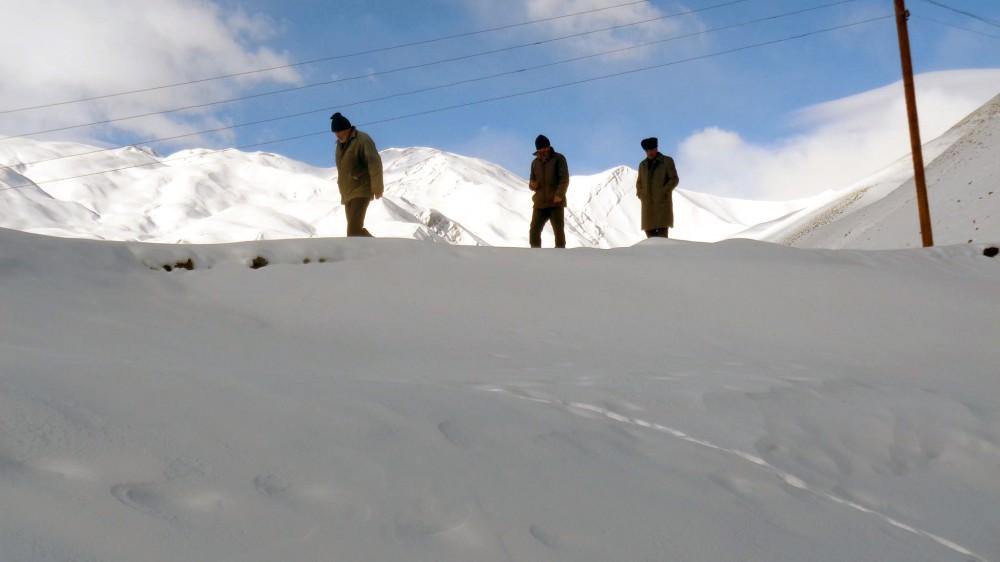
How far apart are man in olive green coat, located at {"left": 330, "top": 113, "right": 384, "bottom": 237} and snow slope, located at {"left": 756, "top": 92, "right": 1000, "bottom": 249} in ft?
40.6

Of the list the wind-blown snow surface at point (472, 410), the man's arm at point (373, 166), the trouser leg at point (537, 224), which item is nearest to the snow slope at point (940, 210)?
the trouser leg at point (537, 224)

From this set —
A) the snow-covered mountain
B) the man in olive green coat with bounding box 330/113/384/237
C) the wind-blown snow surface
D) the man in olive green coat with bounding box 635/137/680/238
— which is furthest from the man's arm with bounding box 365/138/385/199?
the snow-covered mountain

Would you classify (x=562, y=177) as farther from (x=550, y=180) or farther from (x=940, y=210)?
(x=940, y=210)

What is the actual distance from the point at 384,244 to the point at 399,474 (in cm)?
460

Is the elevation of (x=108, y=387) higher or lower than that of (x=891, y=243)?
lower

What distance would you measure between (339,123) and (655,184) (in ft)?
11.5

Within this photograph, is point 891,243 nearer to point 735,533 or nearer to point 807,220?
point 807,220

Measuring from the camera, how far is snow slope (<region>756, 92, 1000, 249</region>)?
17.2m

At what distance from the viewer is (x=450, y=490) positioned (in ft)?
7.54

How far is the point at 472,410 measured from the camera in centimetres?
299

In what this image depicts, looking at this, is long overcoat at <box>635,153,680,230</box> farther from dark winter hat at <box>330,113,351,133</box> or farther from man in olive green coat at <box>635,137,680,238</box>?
dark winter hat at <box>330,113,351,133</box>

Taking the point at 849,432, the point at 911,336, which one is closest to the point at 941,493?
the point at 849,432

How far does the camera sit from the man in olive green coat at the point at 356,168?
7723 millimetres

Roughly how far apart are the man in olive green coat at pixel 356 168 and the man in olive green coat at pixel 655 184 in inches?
119
